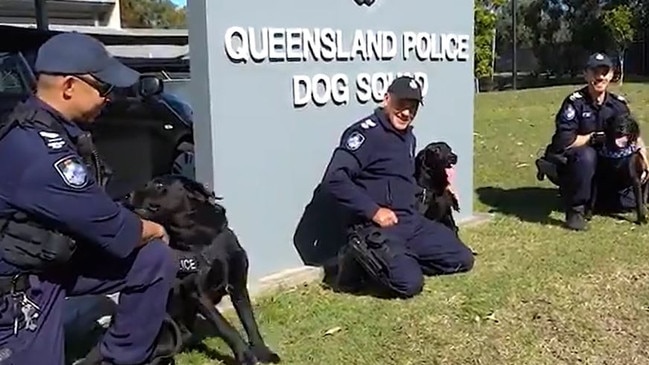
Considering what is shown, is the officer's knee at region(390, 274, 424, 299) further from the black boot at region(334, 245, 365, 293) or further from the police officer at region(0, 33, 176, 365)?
the police officer at region(0, 33, 176, 365)

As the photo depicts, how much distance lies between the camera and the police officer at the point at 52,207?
9.54 feet

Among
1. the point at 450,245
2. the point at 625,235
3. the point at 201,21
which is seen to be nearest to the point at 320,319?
the point at 450,245

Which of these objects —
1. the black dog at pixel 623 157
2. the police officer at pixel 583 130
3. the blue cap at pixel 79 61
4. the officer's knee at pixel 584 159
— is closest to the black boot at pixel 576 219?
the police officer at pixel 583 130

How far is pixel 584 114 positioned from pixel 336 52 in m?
2.02

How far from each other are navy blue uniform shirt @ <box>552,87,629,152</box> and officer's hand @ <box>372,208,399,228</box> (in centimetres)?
209

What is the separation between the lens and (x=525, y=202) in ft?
25.6

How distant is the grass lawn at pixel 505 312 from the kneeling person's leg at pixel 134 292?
2.36 ft

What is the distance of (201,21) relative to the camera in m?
4.96

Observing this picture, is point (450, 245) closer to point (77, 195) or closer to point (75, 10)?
point (77, 195)

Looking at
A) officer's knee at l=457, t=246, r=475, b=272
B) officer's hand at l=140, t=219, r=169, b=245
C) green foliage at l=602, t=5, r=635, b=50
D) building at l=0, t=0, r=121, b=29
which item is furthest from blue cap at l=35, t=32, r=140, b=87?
green foliage at l=602, t=5, r=635, b=50

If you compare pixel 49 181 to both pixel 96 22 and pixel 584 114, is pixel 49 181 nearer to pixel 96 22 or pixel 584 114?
pixel 584 114

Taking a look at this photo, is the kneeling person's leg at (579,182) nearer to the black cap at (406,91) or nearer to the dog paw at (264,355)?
the black cap at (406,91)

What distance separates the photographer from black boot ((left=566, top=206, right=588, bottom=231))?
6.58 meters

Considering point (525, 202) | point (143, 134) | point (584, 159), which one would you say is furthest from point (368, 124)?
point (143, 134)
